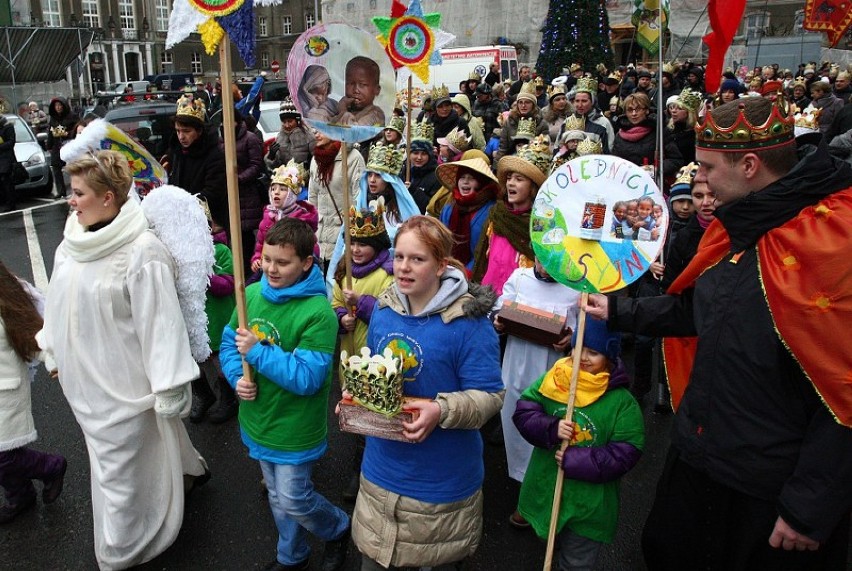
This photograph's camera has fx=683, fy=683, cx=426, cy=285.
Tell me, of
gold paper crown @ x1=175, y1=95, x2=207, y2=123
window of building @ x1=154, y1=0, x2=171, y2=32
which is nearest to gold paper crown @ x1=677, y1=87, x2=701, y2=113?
gold paper crown @ x1=175, y1=95, x2=207, y2=123

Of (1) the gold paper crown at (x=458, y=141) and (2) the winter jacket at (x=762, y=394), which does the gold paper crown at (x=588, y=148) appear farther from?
(2) the winter jacket at (x=762, y=394)

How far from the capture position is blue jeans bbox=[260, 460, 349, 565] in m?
3.29

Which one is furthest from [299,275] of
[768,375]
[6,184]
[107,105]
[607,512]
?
[107,105]

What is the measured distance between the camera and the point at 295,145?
9.95m

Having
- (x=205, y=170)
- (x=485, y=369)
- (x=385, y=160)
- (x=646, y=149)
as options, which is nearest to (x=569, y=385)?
(x=485, y=369)

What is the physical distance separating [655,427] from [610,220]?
8.69ft

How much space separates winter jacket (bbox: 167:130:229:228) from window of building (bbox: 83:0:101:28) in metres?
66.2

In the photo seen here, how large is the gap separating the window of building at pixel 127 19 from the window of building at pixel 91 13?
198 centimetres

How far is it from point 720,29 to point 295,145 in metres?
6.91

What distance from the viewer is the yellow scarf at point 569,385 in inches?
129

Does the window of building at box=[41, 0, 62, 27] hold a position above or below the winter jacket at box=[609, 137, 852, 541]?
above

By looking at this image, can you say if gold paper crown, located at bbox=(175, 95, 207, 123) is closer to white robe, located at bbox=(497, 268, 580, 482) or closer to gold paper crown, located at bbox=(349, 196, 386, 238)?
gold paper crown, located at bbox=(349, 196, 386, 238)

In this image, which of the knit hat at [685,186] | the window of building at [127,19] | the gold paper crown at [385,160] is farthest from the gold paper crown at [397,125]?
the window of building at [127,19]

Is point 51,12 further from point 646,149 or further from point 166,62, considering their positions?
point 646,149
